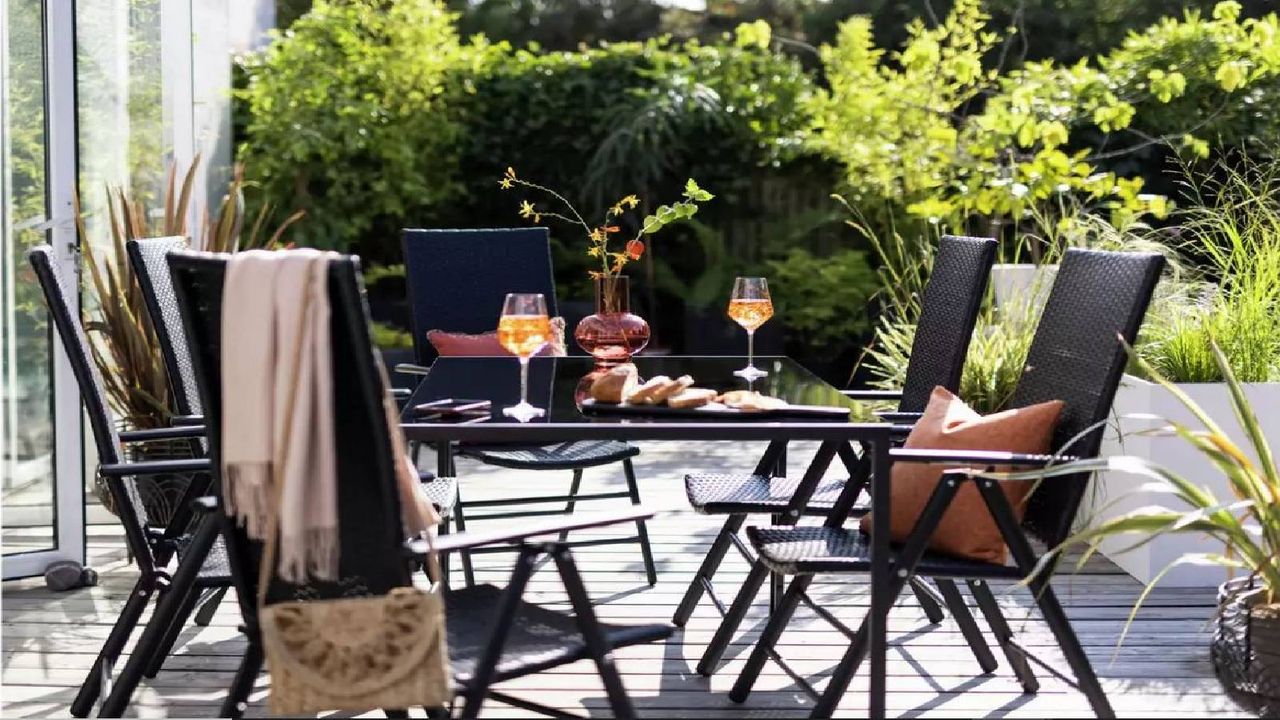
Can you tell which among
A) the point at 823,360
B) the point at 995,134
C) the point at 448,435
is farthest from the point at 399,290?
the point at 448,435

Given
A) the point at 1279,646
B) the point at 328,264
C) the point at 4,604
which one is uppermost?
the point at 328,264

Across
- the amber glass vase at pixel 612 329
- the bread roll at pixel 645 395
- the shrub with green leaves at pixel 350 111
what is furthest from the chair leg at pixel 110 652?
the shrub with green leaves at pixel 350 111

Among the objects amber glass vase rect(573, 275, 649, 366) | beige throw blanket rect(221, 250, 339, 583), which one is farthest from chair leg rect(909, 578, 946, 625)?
beige throw blanket rect(221, 250, 339, 583)

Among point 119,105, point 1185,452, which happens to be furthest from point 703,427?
point 119,105

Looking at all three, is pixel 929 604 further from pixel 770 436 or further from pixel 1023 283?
pixel 1023 283

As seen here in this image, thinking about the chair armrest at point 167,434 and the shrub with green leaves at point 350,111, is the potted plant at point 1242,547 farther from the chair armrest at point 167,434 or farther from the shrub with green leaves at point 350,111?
the shrub with green leaves at point 350,111

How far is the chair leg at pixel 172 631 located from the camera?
359cm

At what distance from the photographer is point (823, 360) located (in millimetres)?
9516

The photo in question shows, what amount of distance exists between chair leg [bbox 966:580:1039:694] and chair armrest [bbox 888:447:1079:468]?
0.47 meters

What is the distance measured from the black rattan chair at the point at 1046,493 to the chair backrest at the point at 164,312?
4.98 ft

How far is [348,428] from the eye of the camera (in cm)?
275

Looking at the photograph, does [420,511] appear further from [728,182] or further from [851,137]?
[728,182]

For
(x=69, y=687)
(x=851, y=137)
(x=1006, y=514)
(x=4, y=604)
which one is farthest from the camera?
(x=851, y=137)

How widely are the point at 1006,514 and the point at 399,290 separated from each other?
7.61 metres
